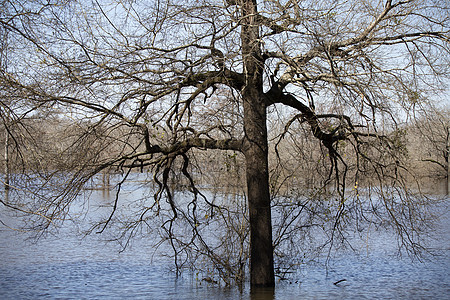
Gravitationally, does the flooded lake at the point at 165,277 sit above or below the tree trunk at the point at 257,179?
below

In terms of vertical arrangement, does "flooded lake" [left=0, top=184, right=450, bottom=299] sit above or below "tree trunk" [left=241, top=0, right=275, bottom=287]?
below

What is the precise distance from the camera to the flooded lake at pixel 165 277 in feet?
31.1

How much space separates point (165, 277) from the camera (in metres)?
10.8

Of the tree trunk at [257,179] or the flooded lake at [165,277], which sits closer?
the tree trunk at [257,179]

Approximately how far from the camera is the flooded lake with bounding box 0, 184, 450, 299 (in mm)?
9469

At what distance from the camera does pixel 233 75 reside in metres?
8.38

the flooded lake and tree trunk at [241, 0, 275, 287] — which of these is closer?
tree trunk at [241, 0, 275, 287]

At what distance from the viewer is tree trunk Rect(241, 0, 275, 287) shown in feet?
27.3

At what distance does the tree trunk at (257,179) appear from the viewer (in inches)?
328

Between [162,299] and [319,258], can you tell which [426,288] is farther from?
[162,299]

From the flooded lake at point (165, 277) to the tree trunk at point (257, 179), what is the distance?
46 cm

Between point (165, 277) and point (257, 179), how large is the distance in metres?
3.81

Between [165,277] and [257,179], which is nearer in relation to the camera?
[257,179]

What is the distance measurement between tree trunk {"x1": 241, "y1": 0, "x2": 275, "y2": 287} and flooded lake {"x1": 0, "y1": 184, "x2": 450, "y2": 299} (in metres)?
0.46
